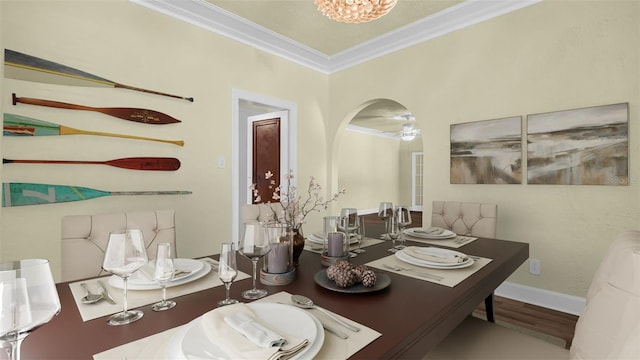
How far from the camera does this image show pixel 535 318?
2301 mm

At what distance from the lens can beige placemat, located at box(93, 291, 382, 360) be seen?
61 centimetres

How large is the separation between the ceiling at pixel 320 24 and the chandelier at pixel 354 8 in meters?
1.01

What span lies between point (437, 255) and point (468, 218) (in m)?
0.98

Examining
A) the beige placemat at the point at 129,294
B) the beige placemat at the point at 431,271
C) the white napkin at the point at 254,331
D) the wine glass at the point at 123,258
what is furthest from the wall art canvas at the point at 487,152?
the wine glass at the point at 123,258

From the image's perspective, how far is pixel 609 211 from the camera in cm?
221

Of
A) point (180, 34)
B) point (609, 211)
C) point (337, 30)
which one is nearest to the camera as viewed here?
point (609, 211)

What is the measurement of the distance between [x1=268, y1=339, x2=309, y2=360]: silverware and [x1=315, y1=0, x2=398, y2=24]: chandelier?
1766 millimetres

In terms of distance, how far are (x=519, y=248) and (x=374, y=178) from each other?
6.84 m

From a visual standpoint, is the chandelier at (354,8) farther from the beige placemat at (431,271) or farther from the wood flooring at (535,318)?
the wood flooring at (535,318)

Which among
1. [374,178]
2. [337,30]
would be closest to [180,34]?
[337,30]

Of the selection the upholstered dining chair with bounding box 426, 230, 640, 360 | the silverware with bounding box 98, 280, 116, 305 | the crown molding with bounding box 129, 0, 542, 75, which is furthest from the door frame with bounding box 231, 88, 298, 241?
the upholstered dining chair with bounding box 426, 230, 640, 360

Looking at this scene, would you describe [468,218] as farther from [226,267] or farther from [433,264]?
[226,267]

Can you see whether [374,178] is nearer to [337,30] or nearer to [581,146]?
[337,30]

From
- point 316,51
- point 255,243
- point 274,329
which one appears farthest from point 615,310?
point 316,51
